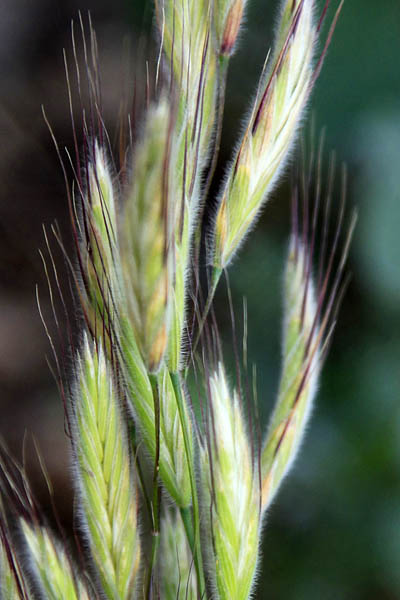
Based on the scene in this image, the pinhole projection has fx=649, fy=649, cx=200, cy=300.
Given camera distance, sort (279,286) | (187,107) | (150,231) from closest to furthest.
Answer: (150,231) → (187,107) → (279,286)

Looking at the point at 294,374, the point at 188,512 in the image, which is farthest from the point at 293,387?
the point at 188,512

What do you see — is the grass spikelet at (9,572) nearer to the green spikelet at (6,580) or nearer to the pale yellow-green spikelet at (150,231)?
the green spikelet at (6,580)

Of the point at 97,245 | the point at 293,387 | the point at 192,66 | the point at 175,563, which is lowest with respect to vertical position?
the point at 175,563

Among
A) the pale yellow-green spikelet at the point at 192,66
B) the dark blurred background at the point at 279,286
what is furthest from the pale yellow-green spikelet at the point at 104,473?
the dark blurred background at the point at 279,286

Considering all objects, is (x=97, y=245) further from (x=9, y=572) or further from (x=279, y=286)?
(x=279, y=286)

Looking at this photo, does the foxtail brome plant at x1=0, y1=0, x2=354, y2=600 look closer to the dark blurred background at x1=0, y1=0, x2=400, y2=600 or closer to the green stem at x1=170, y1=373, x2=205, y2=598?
the green stem at x1=170, y1=373, x2=205, y2=598

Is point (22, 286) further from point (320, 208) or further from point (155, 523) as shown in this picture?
point (155, 523)

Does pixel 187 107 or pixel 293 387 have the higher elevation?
pixel 187 107
